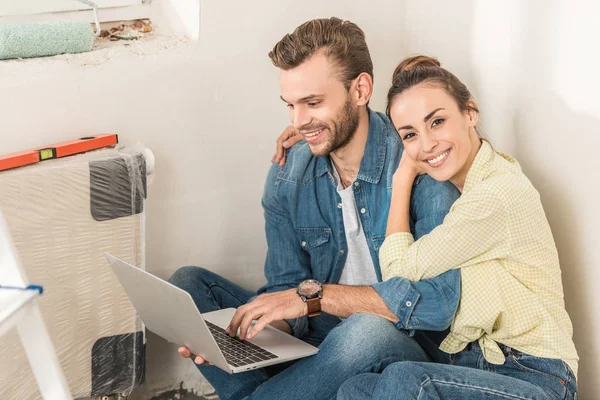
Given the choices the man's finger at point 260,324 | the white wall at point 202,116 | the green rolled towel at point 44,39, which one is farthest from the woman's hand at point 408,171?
the green rolled towel at point 44,39

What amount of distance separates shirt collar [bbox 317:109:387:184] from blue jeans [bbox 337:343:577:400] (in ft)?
1.62

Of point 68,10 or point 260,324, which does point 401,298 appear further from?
point 68,10

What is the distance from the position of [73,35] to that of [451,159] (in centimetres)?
93

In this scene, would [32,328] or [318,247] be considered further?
[318,247]

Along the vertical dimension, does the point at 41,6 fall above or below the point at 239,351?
above

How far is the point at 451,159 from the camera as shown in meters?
1.58

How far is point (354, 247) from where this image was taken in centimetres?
187

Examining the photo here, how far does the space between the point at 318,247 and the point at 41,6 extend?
3.00ft

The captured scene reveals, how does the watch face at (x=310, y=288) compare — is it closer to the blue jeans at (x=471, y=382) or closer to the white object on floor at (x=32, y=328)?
the blue jeans at (x=471, y=382)

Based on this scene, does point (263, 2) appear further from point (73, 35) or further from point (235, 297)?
point (235, 297)

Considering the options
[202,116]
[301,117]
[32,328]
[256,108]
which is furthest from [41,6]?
[32,328]

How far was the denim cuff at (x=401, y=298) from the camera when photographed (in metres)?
1.59

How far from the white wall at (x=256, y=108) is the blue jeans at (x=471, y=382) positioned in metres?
0.15

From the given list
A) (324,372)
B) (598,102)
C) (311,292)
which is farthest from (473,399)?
(598,102)
